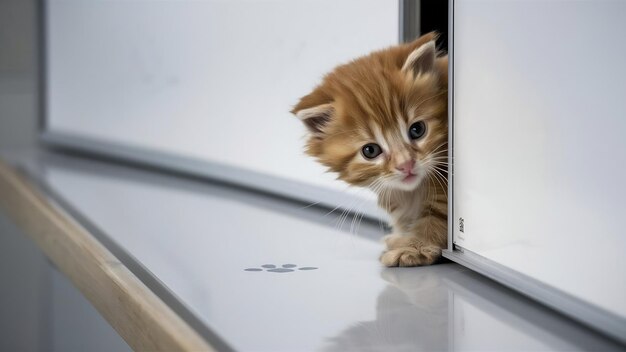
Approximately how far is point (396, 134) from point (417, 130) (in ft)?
0.11

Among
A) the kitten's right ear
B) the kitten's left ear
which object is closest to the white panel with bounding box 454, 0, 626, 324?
the kitten's left ear

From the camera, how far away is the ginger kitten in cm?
86

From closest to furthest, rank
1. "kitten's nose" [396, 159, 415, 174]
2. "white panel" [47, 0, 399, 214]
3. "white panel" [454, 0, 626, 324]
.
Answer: "white panel" [454, 0, 626, 324]
"kitten's nose" [396, 159, 415, 174]
"white panel" [47, 0, 399, 214]

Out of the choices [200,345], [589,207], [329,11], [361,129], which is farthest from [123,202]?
[589,207]

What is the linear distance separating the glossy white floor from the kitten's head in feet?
0.38

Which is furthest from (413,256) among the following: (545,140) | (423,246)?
(545,140)

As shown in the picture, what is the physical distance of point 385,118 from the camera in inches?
33.7

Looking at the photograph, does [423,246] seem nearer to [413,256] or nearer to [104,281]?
[413,256]

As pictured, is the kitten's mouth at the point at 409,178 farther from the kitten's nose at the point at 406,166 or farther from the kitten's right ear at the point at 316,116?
the kitten's right ear at the point at 316,116

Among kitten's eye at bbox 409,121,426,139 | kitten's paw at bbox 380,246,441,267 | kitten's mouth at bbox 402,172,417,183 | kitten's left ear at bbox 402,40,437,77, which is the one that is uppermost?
kitten's left ear at bbox 402,40,437,77

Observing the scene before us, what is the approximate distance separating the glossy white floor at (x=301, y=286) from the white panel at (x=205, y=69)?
0.14 m

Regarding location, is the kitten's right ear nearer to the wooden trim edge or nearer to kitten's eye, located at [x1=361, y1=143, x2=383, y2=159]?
kitten's eye, located at [x1=361, y1=143, x2=383, y2=159]

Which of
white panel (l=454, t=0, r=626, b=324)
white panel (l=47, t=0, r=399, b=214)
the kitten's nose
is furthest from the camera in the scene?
white panel (l=47, t=0, r=399, b=214)

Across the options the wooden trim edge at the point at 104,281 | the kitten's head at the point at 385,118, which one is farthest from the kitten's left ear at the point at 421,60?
the wooden trim edge at the point at 104,281
